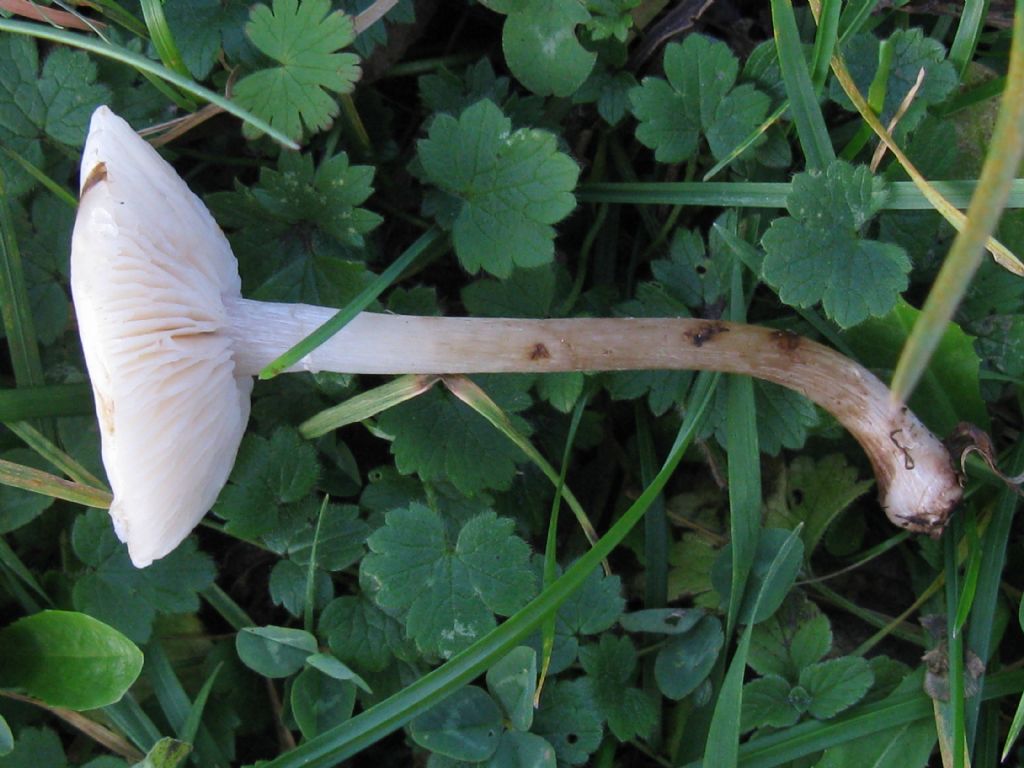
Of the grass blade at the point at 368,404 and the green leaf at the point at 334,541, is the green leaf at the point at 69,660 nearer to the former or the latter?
the green leaf at the point at 334,541

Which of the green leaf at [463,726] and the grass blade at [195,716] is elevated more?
the green leaf at [463,726]

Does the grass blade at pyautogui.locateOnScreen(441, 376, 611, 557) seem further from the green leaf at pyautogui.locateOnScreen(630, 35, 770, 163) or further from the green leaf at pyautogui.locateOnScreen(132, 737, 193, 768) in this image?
the green leaf at pyautogui.locateOnScreen(132, 737, 193, 768)

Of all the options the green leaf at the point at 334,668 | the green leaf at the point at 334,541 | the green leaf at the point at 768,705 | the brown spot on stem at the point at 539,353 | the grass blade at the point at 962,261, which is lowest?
the green leaf at the point at 768,705

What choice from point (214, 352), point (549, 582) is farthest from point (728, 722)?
point (214, 352)

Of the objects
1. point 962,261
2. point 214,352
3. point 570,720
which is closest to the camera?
point 962,261

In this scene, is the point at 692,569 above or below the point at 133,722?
above

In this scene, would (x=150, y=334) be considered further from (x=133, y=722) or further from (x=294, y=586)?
(x=133, y=722)

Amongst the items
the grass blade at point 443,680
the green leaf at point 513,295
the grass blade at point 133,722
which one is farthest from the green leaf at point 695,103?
the grass blade at point 133,722
